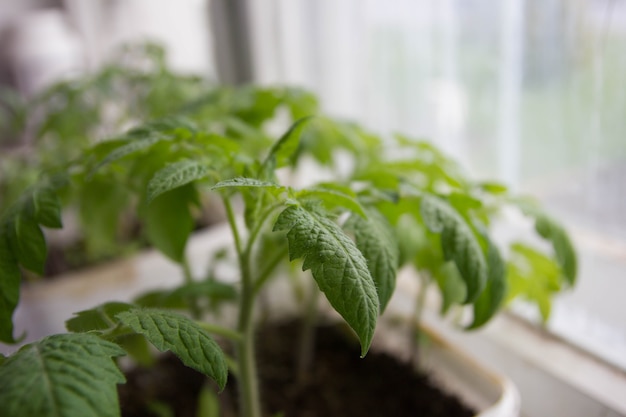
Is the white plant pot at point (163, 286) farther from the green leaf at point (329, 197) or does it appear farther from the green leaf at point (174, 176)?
the green leaf at point (174, 176)

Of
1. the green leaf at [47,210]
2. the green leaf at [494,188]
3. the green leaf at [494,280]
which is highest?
the green leaf at [47,210]

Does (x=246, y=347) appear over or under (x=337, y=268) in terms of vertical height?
under

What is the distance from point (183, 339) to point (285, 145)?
245mm

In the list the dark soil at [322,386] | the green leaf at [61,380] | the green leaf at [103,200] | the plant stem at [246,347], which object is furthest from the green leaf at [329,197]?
the dark soil at [322,386]

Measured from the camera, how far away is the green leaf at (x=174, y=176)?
18.5 inches

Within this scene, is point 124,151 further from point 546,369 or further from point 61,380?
point 546,369

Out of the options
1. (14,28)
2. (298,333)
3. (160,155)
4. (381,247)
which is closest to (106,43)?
(14,28)

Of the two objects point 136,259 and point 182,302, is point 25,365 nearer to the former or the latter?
point 182,302

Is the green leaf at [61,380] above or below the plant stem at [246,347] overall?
above

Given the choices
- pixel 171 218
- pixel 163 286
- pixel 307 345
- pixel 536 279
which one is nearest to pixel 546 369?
pixel 536 279

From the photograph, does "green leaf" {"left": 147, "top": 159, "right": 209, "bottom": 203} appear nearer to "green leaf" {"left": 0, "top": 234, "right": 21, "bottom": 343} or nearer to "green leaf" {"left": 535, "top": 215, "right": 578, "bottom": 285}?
"green leaf" {"left": 0, "top": 234, "right": 21, "bottom": 343}

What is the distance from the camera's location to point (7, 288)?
504 mm

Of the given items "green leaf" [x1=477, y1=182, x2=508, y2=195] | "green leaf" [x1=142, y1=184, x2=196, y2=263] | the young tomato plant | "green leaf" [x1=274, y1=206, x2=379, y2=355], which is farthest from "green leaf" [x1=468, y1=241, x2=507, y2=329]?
"green leaf" [x1=142, y1=184, x2=196, y2=263]

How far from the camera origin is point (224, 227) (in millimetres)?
1344
